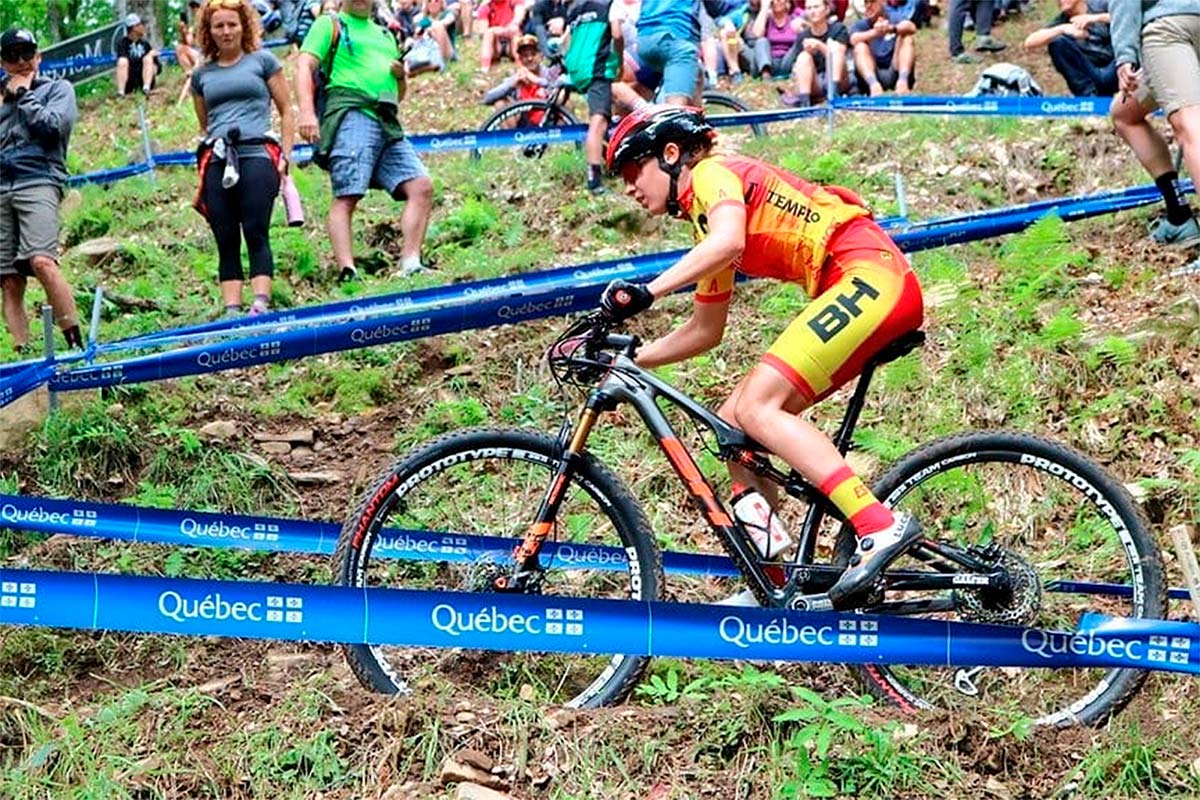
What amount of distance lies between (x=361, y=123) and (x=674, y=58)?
2738 millimetres

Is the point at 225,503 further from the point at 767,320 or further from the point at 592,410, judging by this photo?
the point at 767,320

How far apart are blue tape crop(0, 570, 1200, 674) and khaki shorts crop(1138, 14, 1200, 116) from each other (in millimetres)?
3928

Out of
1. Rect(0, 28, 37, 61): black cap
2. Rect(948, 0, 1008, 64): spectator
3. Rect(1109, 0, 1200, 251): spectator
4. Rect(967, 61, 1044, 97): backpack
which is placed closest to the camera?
Rect(1109, 0, 1200, 251): spectator

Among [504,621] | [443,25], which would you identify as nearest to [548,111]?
[443,25]

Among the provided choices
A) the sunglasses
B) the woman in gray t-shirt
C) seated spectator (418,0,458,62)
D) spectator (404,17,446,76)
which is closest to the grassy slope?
the woman in gray t-shirt

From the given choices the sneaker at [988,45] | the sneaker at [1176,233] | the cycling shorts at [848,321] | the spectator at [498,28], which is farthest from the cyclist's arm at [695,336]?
the spectator at [498,28]

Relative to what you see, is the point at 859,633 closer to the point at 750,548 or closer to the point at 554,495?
the point at 750,548

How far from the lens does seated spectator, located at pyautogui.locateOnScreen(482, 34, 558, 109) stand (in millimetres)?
15469

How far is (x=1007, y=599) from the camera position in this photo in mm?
4488


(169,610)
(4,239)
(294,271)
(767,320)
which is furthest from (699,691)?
(294,271)

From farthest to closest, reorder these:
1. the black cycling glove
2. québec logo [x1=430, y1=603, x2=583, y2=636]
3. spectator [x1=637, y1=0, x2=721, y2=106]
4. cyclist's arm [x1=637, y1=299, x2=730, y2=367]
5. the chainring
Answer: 1. spectator [x1=637, y1=0, x2=721, y2=106]
2. cyclist's arm [x1=637, y1=299, x2=730, y2=367]
3. the chainring
4. the black cycling glove
5. québec logo [x1=430, y1=603, x2=583, y2=636]

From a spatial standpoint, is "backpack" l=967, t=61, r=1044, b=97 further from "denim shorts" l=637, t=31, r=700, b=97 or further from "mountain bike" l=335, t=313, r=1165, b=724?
"mountain bike" l=335, t=313, r=1165, b=724

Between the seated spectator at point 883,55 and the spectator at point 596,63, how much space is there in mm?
4734

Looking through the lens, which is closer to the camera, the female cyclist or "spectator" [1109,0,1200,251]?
the female cyclist
